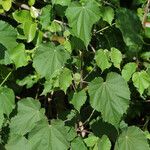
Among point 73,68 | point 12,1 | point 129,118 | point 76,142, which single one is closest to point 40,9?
point 12,1

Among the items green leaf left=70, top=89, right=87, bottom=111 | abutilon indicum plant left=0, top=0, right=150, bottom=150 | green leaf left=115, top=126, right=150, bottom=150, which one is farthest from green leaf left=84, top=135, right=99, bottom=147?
green leaf left=70, top=89, right=87, bottom=111

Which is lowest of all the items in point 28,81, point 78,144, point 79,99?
point 78,144

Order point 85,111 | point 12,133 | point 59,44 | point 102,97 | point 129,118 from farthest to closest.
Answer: point 129,118 → point 85,111 → point 12,133 → point 59,44 → point 102,97

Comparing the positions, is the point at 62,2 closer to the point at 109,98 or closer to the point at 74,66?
the point at 74,66

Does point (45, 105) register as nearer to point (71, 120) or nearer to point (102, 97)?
point (71, 120)

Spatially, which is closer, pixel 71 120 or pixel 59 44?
pixel 59 44

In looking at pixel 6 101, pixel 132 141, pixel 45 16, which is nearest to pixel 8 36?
pixel 45 16

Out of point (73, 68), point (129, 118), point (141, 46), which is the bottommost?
point (129, 118)
